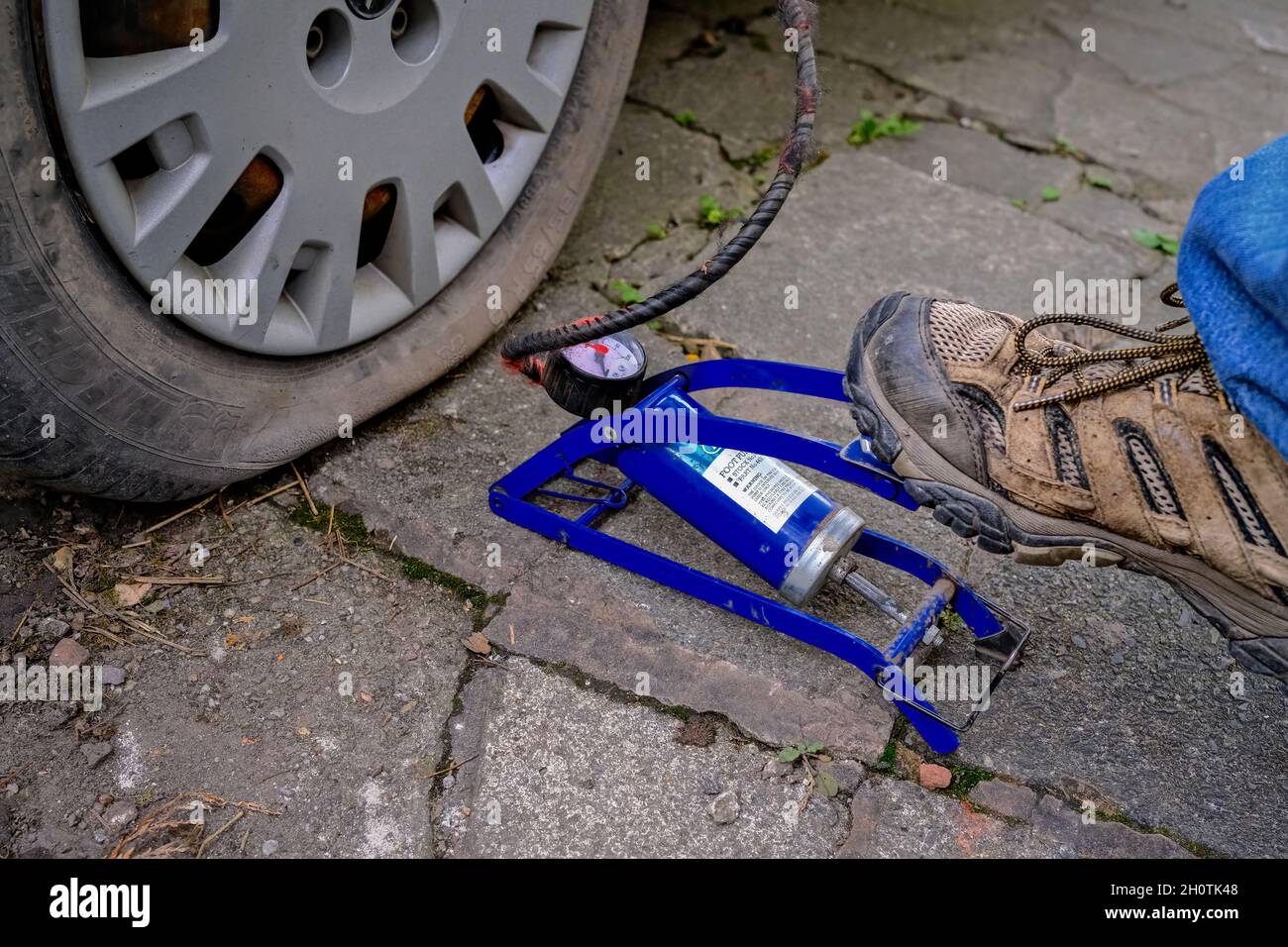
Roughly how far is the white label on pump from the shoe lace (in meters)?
0.32

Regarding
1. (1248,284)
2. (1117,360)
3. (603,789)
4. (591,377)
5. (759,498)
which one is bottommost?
(603,789)

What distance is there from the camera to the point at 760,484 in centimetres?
153

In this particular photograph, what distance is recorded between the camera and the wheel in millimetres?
1295

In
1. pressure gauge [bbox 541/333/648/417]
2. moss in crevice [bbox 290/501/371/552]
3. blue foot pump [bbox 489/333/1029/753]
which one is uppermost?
pressure gauge [bbox 541/333/648/417]

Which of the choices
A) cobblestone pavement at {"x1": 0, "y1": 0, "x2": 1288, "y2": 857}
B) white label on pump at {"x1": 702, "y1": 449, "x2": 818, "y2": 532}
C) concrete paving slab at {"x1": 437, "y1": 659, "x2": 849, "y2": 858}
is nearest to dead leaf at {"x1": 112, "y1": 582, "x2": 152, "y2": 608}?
cobblestone pavement at {"x1": 0, "y1": 0, "x2": 1288, "y2": 857}

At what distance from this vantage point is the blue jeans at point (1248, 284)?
1144mm

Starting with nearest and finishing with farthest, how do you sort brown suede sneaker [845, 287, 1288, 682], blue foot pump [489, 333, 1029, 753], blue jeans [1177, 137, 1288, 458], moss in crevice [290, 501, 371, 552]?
blue jeans [1177, 137, 1288, 458], brown suede sneaker [845, 287, 1288, 682], blue foot pump [489, 333, 1029, 753], moss in crevice [290, 501, 371, 552]

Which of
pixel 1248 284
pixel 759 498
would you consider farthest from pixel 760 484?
pixel 1248 284

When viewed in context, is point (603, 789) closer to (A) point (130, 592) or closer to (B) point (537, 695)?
(B) point (537, 695)

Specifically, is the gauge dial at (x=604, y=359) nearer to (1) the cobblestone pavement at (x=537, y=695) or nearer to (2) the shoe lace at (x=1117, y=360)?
(1) the cobblestone pavement at (x=537, y=695)

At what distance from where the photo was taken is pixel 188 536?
164cm

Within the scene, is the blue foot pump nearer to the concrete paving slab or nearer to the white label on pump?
the white label on pump

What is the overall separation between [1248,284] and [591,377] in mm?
797

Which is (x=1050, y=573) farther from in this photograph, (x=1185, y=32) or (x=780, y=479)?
(x=1185, y=32)
